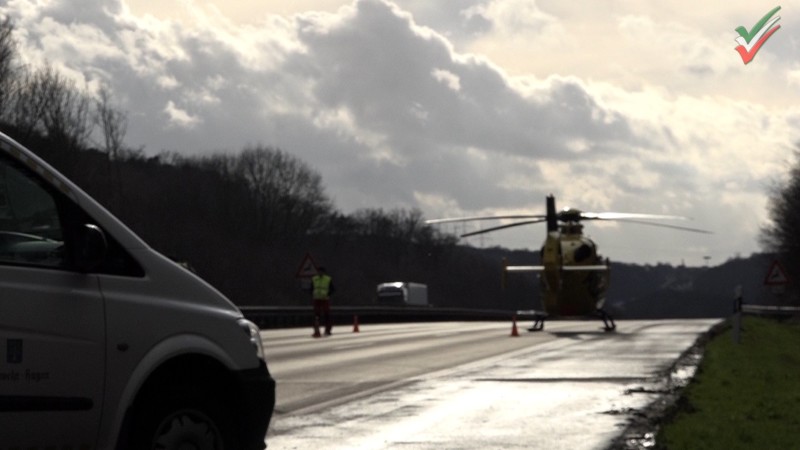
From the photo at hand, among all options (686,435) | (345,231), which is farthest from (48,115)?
(345,231)

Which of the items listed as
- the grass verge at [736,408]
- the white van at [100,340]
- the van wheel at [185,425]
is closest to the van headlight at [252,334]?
the white van at [100,340]

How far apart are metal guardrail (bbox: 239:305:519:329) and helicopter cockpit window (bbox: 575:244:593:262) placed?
525cm

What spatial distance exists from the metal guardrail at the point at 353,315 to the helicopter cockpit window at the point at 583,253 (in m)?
5.25

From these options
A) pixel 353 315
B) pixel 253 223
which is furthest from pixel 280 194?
pixel 353 315

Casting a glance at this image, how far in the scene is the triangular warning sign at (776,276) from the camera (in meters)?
43.4

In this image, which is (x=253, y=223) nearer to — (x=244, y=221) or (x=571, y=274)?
(x=244, y=221)

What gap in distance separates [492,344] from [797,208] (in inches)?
2817

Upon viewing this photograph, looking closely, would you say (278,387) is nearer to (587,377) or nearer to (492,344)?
(587,377)

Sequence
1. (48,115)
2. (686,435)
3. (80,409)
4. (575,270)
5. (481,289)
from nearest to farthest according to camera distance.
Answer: (80,409) < (686,435) < (575,270) < (48,115) < (481,289)

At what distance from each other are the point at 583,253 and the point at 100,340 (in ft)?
122

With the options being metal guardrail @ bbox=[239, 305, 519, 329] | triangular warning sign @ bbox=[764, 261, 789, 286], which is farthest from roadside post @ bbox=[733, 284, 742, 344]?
triangular warning sign @ bbox=[764, 261, 789, 286]

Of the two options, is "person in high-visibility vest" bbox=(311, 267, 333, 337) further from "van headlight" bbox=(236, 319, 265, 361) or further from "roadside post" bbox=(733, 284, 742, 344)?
"van headlight" bbox=(236, 319, 265, 361)

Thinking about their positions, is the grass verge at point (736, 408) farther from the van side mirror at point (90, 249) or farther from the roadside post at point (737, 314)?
the van side mirror at point (90, 249)

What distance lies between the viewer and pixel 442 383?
63.4ft
